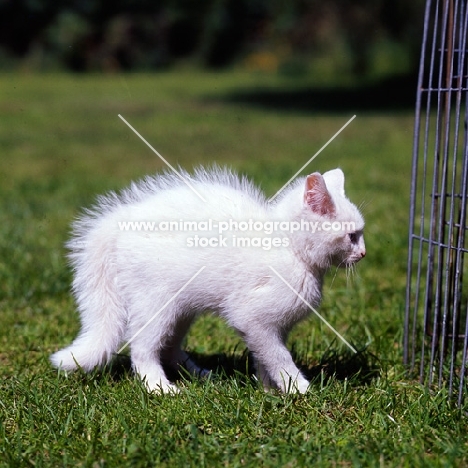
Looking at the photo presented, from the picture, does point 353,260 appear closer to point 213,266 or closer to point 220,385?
point 213,266

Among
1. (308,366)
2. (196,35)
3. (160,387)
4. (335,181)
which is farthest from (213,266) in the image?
(196,35)

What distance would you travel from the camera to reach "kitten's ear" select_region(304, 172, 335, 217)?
3156 millimetres

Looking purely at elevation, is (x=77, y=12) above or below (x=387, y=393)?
above

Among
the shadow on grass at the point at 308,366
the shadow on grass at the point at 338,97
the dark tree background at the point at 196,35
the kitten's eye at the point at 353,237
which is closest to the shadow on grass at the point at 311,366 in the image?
the shadow on grass at the point at 308,366

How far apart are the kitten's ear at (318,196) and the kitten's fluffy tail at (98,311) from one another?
0.91 metres

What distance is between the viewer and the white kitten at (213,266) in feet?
10.8

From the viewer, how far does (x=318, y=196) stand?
3.19 m

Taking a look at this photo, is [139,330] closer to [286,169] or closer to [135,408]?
[135,408]

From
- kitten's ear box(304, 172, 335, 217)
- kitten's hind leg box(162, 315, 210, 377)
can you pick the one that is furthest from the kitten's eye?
kitten's hind leg box(162, 315, 210, 377)

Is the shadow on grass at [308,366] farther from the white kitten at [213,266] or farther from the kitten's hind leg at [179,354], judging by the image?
the white kitten at [213,266]

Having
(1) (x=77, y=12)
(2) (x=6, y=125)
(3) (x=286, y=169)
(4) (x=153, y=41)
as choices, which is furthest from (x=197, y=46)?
(3) (x=286, y=169)

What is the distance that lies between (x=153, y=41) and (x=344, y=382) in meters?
26.8

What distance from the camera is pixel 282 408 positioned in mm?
3174

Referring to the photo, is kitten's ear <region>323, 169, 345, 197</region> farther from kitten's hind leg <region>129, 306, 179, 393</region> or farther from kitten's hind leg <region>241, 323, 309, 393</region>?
kitten's hind leg <region>129, 306, 179, 393</region>
